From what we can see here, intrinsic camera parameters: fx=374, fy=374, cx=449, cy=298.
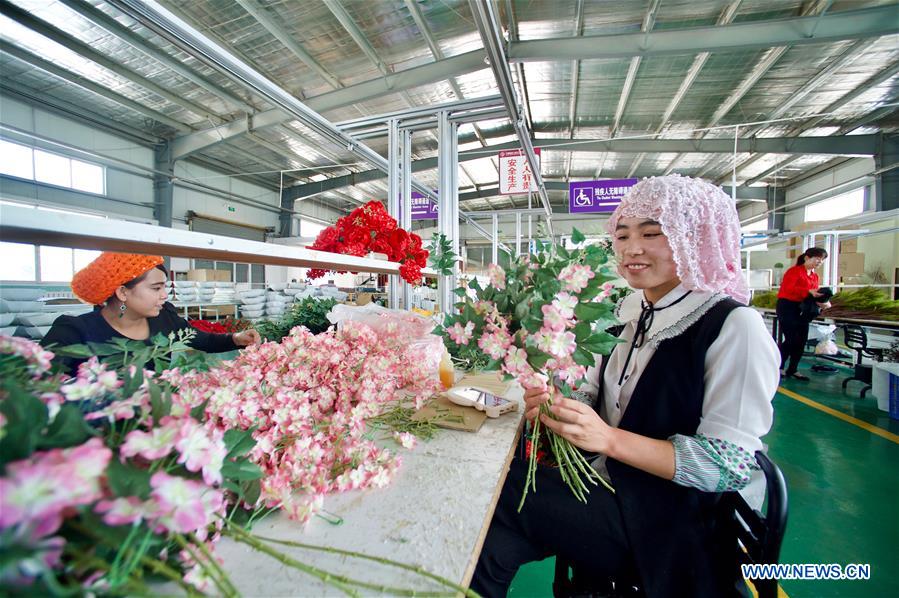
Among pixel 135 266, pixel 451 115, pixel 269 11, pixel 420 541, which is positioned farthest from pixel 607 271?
pixel 269 11

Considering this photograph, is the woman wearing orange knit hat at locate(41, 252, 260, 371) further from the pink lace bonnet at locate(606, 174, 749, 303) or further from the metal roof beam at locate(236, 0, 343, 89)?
the metal roof beam at locate(236, 0, 343, 89)

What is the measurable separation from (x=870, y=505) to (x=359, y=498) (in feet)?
10.8

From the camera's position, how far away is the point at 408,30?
476 cm

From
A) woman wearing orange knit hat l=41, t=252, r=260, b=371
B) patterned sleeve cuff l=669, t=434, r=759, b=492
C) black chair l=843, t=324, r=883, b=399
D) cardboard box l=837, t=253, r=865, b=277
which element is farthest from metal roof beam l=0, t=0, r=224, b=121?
cardboard box l=837, t=253, r=865, b=277

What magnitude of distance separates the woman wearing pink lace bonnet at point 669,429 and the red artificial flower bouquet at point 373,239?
37.8 inches

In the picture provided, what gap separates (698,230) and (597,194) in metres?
7.14

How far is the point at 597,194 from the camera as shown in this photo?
7656mm

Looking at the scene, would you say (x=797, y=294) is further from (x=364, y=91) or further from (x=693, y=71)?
(x=364, y=91)

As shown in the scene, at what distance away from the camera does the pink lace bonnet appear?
1.14 metres

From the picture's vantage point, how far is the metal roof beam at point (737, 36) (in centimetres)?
421

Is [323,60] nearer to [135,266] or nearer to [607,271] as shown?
[135,266]

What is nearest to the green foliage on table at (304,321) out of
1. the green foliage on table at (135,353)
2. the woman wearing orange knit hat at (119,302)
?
the woman wearing orange knit hat at (119,302)

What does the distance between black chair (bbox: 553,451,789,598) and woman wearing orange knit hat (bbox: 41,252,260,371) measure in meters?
1.53

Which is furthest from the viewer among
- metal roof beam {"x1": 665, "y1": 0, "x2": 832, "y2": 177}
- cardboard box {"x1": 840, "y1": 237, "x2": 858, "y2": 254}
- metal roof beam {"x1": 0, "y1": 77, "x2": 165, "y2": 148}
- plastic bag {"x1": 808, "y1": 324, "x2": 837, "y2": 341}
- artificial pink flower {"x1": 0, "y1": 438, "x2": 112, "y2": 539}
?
cardboard box {"x1": 840, "y1": 237, "x2": 858, "y2": 254}
